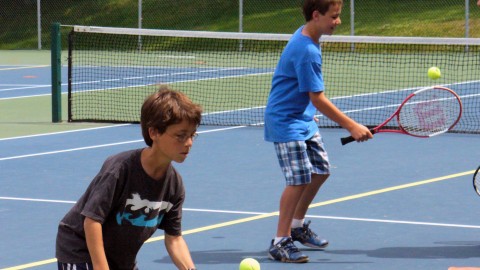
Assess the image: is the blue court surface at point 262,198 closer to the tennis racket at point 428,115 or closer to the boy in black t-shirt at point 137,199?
the tennis racket at point 428,115

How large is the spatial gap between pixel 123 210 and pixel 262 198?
14.5ft

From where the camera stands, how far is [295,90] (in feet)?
20.9

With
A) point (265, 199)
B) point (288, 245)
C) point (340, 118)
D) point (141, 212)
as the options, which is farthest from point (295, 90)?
point (141, 212)

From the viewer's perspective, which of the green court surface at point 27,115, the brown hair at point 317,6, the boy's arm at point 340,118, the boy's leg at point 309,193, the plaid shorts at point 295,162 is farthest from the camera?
the green court surface at point 27,115

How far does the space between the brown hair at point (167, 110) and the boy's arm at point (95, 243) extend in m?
0.38

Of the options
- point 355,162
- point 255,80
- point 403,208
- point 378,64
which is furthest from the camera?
point 378,64

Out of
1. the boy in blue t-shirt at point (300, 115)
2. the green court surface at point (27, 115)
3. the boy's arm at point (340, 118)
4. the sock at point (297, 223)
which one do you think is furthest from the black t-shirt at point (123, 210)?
the green court surface at point (27, 115)

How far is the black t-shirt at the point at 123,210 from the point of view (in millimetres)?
3754

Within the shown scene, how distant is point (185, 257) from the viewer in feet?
13.0

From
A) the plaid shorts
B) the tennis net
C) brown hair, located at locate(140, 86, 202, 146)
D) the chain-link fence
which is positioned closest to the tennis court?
the plaid shorts

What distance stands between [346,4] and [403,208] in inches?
809

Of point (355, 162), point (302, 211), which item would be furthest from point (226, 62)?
point (302, 211)

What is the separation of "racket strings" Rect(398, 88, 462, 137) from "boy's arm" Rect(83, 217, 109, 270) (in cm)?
339

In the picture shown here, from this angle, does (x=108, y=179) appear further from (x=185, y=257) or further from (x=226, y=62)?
(x=226, y=62)
